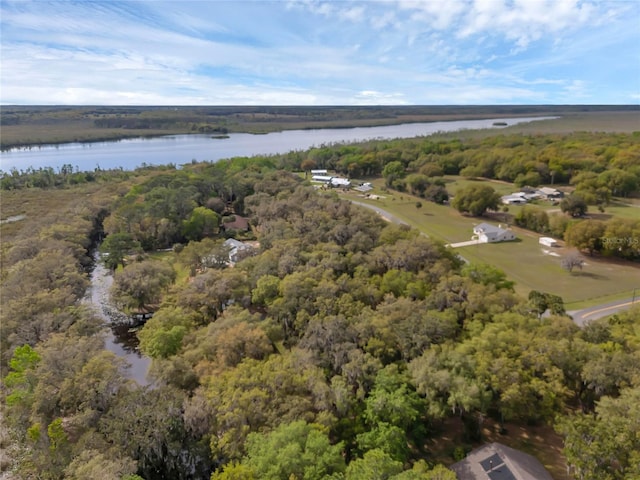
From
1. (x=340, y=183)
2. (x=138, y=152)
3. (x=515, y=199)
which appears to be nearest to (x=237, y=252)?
(x=340, y=183)

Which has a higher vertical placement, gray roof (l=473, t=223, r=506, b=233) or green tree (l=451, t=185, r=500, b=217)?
green tree (l=451, t=185, r=500, b=217)

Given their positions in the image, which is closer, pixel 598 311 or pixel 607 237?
pixel 598 311

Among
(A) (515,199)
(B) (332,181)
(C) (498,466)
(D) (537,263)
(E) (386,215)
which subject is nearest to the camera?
(C) (498,466)

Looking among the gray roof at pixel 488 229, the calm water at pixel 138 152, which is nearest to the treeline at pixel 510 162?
the gray roof at pixel 488 229

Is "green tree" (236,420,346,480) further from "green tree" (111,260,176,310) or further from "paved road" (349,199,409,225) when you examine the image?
"paved road" (349,199,409,225)

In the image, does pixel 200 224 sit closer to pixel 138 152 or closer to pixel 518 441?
pixel 518 441

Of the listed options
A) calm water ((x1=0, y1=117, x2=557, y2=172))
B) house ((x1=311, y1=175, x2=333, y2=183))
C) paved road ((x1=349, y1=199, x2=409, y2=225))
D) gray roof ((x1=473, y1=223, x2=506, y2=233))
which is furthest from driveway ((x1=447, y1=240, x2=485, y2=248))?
calm water ((x1=0, y1=117, x2=557, y2=172))
